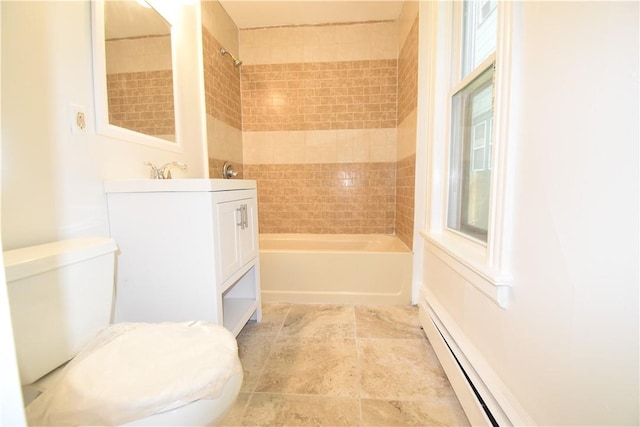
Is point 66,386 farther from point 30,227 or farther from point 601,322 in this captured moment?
point 601,322

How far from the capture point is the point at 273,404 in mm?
1146

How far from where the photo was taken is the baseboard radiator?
0.82 metres

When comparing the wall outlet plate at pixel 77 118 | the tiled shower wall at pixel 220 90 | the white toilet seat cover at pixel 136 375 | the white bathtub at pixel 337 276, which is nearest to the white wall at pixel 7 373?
the white toilet seat cover at pixel 136 375

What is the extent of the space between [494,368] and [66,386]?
123cm

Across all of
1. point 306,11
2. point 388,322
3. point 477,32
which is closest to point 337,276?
point 388,322

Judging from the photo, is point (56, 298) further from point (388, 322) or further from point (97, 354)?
point (388, 322)

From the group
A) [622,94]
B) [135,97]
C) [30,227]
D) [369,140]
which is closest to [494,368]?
[622,94]

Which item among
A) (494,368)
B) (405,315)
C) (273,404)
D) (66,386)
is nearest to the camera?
(66,386)

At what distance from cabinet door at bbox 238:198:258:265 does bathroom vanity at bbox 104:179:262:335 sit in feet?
0.81

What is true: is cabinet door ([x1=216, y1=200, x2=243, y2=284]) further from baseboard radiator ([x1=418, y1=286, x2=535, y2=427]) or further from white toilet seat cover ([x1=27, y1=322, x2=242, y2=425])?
baseboard radiator ([x1=418, y1=286, x2=535, y2=427])

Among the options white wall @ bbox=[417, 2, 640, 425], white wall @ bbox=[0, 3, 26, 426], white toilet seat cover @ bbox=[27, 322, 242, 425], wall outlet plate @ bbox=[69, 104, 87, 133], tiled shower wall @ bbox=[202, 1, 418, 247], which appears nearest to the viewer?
white wall @ bbox=[0, 3, 26, 426]

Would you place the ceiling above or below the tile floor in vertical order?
above

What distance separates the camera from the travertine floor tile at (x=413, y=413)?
106 cm

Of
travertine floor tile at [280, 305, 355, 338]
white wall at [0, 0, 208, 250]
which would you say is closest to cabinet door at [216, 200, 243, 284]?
white wall at [0, 0, 208, 250]
